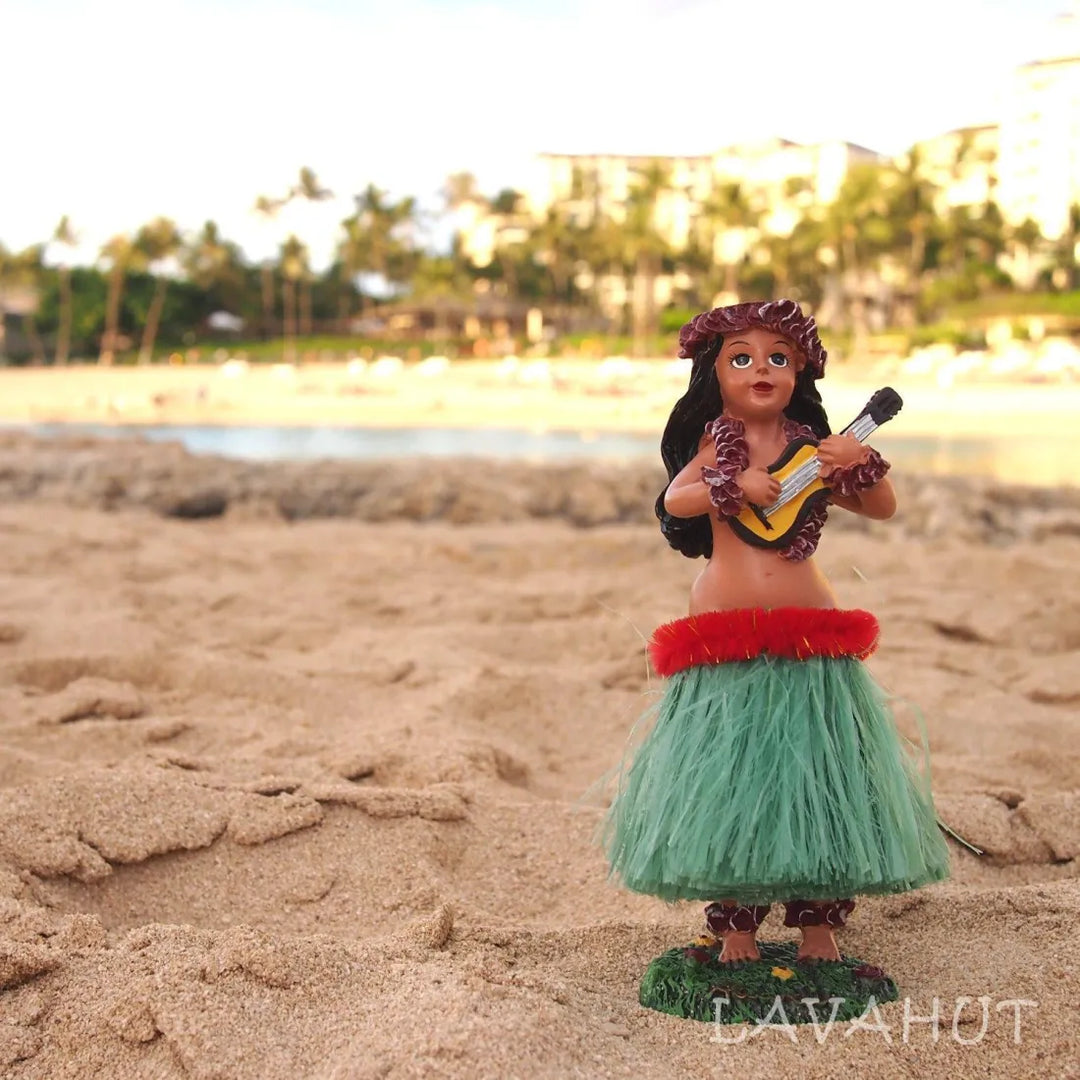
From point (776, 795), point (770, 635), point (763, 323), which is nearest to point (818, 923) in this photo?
point (776, 795)

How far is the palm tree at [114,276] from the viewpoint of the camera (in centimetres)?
5653

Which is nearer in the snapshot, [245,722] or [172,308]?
[245,722]

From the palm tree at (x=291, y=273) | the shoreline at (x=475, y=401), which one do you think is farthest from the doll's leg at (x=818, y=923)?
the palm tree at (x=291, y=273)

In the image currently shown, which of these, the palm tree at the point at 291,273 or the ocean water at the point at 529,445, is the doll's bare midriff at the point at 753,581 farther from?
the palm tree at the point at 291,273

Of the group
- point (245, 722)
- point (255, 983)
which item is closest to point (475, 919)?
point (255, 983)

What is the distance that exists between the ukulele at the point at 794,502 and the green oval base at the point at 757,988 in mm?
720

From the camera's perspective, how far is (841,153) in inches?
3634

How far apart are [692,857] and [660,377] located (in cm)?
3569

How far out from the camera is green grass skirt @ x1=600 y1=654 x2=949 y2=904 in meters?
1.96

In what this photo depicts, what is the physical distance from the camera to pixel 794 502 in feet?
7.15

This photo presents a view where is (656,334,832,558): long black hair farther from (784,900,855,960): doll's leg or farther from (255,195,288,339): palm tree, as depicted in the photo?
(255,195,288,339): palm tree

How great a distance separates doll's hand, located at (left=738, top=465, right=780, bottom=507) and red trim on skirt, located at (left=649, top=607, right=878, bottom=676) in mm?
192

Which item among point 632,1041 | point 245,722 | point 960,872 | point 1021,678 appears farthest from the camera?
point 1021,678

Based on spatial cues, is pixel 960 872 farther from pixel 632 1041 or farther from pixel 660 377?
pixel 660 377
